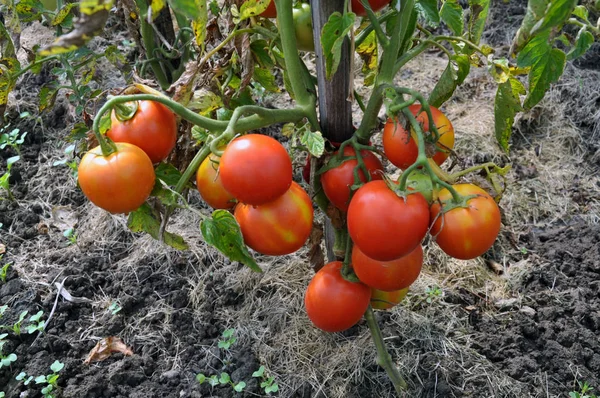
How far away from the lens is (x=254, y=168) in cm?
93

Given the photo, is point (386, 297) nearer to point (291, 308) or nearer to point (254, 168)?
point (291, 308)

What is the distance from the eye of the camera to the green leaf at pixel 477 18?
43.7 inches

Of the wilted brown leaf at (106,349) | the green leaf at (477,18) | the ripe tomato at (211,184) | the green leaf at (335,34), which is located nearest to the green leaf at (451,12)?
the green leaf at (477,18)

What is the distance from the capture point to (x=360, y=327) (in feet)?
5.79

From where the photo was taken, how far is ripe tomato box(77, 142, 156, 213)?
36.4 inches

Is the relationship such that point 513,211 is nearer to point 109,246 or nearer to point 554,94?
point 554,94

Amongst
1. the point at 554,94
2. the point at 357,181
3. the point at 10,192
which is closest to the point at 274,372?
the point at 357,181

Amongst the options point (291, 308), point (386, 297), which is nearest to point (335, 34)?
point (386, 297)

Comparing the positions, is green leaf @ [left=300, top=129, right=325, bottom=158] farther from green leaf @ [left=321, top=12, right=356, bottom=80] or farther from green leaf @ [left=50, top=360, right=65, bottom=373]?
green leaf @ [left=50, top=360, right=65, bottom=373]

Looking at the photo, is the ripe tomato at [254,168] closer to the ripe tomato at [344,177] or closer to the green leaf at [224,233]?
the green leaf at [224,233]

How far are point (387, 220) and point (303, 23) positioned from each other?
1.66 feet

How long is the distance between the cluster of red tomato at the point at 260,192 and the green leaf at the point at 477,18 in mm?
485

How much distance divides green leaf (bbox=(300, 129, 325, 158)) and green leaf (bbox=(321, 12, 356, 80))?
0.15 m

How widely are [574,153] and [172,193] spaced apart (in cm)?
212
